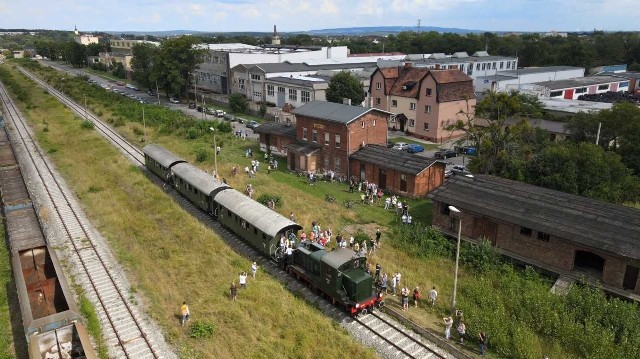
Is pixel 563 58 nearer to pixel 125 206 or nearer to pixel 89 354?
pixel 125 206

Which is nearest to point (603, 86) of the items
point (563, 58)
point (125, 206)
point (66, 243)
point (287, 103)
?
point (563, 58)

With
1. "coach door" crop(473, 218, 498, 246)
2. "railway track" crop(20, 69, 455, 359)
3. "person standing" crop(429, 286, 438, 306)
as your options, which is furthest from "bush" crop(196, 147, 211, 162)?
"person standing" crop(429, 286, 438, 306)

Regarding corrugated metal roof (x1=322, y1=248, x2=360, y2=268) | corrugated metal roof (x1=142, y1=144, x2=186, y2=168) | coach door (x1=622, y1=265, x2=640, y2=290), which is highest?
corrugated metal roof (x1=142, y1=144, x2=186, y2=168)

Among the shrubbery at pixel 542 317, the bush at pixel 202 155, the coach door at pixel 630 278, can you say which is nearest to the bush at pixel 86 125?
the bush at pixel 202 155

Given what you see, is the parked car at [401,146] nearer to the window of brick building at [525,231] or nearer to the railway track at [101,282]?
the window of brick building at [525,231]

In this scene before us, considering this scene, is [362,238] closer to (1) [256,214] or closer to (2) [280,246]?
(2) [280,246]

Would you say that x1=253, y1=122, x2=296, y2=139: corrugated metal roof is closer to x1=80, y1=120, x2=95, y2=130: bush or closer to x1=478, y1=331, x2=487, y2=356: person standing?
x1=80, y1=120, x2=95, y2=130: bush
